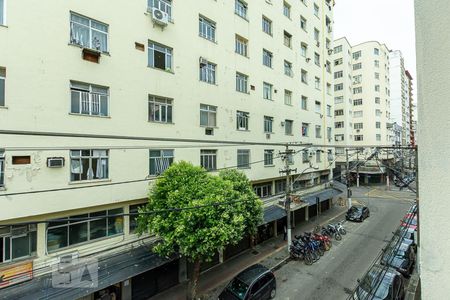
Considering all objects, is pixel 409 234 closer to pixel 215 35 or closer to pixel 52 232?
pixel 215 35

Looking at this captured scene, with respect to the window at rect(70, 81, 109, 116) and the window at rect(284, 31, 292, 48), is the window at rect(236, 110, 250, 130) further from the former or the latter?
the window at rect(284, 31, 292, 48)

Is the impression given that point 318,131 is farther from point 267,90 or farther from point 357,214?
point 267,90

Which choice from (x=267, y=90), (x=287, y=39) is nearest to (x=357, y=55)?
(x=287, y=39)

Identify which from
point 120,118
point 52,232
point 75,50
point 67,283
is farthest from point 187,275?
point 75,50

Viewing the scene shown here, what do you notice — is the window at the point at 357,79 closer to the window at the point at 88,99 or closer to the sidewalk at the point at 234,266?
the sidewalk at the point at 234,266

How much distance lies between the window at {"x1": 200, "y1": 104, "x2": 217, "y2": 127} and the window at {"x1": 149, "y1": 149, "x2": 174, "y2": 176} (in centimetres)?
268

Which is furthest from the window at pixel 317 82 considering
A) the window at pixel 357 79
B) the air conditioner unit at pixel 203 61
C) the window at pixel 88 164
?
the window at pixel 357 79

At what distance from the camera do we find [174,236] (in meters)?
9.70

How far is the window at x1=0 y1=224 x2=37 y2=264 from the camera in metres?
8.40

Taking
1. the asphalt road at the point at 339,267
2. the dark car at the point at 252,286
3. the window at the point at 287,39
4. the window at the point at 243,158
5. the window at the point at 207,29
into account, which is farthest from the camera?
the window at the point at 287,39

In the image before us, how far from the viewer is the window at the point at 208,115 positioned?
14.1 metres

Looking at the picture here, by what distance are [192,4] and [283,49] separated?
930cm

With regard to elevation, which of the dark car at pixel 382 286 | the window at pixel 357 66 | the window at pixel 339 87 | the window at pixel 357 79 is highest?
the window at pixel 357 66

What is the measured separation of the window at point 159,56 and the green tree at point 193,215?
5082mm
